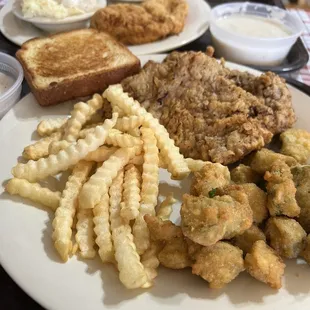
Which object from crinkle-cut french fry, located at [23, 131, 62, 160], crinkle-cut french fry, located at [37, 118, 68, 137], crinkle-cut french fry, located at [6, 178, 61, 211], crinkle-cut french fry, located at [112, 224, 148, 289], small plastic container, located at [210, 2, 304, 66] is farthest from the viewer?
small plastic container, located at [210, 2, 304, 66]

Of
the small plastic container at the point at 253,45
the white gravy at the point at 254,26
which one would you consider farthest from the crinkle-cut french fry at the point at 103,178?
the white gravy at the point at 254,26

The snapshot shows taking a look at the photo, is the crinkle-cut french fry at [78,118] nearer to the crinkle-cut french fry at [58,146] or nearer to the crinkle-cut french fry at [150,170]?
the crinkle-cut french fry at [58,146]

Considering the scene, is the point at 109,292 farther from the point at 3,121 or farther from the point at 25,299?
the point at 3,121

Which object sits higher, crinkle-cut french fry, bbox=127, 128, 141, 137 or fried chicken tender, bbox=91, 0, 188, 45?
crinkle-cut french fry, bbox=127, 128, 141, 137

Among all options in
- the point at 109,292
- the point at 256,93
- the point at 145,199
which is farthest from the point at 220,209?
the point at 256,93

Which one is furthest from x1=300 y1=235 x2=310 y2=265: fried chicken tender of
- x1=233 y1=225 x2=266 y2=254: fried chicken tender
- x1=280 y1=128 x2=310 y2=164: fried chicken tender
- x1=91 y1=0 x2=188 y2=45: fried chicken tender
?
x1=91 y1=0 x2=188 y2=45: fried chicken tender

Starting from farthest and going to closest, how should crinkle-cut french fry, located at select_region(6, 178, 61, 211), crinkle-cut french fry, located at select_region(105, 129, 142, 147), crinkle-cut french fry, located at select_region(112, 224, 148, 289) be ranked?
crinkle-cut french fry, located at select_region(105, 129, 142, 147), crinkle-cut french fry, located at select_region(6, 178, 61, 211), crinkle-cut french fry, located at select_region(112, 224, 148, 289)

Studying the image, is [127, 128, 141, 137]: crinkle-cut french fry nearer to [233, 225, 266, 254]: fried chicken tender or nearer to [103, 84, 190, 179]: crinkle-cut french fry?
[103, 84, 190, 179]: crinkle-cut french fry
